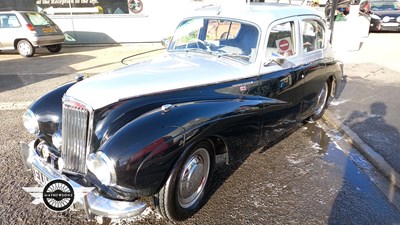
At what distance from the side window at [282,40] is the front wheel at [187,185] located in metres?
1.46

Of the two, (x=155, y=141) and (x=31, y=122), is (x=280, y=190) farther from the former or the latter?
(x=31, y=122)

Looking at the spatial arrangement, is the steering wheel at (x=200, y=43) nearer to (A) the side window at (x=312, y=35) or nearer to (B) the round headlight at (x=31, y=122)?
(A) the side window at (x=312, y=35)

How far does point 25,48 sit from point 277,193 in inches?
441

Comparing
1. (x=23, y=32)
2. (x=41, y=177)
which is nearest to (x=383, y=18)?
(x=23, y=32)

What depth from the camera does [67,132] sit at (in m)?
2.64

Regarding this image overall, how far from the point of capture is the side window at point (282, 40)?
11.8ft

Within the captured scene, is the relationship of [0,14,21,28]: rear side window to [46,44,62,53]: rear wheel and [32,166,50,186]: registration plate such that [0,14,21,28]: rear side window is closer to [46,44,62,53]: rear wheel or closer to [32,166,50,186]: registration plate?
[46,44,62,53]: rear wheel

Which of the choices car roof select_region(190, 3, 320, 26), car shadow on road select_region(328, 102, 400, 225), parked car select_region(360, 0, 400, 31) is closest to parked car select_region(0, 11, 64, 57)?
car roof select_region(190, 3, 320, 26)

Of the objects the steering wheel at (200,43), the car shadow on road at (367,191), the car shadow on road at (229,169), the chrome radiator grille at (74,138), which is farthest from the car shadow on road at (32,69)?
the car shadow on road at (367,191)

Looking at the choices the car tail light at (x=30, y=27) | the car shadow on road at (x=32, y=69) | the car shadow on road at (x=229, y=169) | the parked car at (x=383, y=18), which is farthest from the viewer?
the parked car at (x=383, y=18)

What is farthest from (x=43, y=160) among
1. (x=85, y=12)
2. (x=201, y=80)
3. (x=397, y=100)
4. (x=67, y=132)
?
(x=85, y=12)

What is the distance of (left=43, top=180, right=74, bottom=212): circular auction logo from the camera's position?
93.0 inches

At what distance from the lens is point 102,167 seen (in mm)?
2260

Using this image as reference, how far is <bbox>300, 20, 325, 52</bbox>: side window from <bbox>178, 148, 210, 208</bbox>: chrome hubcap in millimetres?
2292
